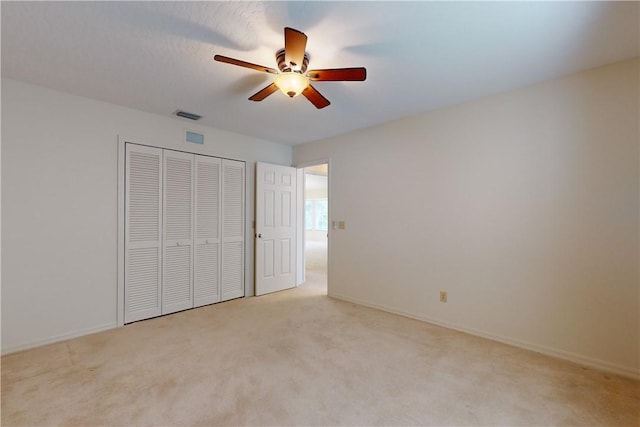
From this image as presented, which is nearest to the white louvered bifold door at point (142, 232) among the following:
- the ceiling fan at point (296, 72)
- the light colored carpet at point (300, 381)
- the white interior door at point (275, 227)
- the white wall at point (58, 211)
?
the white wall at point (58, 211)

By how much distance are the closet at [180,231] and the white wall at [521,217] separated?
1.95 m

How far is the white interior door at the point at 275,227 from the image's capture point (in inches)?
171

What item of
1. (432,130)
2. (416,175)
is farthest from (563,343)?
(432,130)

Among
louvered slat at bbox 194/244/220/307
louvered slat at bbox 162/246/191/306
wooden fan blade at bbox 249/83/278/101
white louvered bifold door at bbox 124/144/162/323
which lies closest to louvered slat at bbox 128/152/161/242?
white louvered bifold door at bbox 124/144/162/323

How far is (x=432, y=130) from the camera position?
129 inches

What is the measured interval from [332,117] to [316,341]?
253cm

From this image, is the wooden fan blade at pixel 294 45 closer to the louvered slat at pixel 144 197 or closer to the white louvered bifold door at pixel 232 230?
the louvered slat at pixel 144 197

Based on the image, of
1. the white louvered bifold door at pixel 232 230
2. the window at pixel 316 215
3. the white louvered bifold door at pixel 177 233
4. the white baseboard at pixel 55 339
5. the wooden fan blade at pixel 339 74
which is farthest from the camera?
the window at pixel 316 215

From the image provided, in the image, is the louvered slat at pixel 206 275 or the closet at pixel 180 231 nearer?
the closet at pixel 180 231

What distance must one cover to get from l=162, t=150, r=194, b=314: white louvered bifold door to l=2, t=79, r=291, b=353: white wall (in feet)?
1.65

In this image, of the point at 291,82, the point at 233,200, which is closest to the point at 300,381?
the point at 291,82

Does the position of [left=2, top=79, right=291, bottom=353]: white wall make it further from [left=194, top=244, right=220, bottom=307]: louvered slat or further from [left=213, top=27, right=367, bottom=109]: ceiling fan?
[left=213, top=27, right=367, bottom=109]: ceiling fan

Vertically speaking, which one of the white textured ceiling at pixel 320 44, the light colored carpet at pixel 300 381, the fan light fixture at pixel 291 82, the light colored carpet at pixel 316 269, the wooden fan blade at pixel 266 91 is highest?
the white textured ceiling at pixel 320 44

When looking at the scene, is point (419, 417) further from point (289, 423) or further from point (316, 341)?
point (316, 341)
